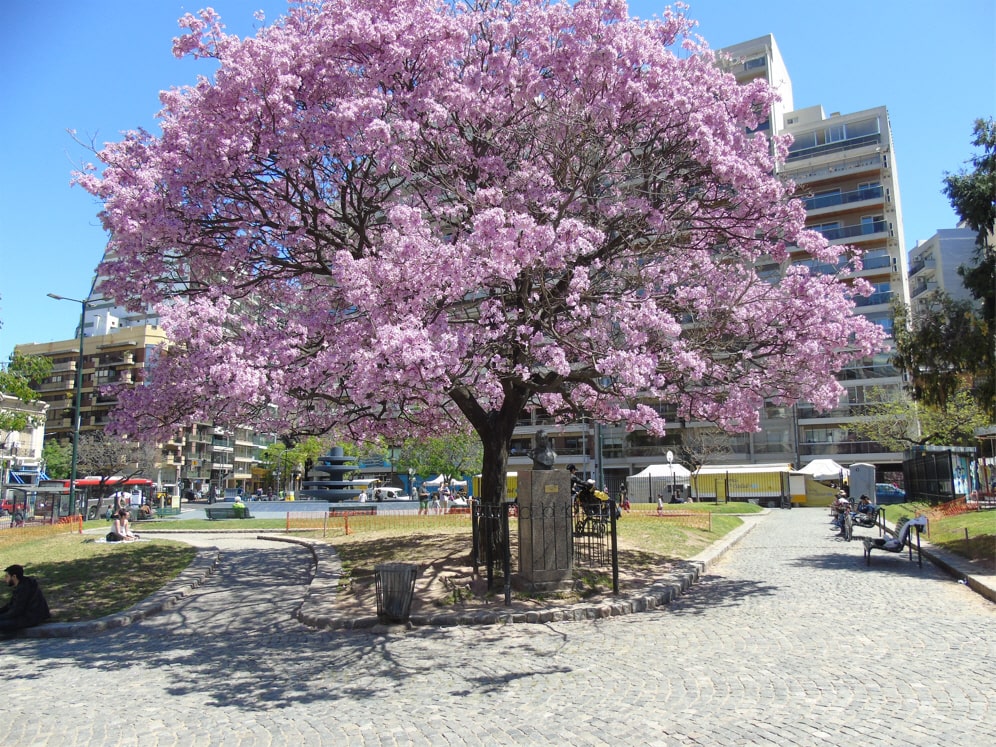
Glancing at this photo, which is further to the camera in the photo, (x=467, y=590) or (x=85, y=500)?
(x=85, y=500)

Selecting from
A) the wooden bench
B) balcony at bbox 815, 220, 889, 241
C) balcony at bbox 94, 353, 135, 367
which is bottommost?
the wooden bench

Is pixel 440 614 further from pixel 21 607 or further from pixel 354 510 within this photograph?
pixel 354 510

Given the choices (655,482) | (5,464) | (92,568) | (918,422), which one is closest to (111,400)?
(5,464)

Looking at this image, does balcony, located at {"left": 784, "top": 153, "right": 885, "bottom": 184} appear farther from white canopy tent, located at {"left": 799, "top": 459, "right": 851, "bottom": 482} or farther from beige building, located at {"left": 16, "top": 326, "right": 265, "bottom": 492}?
beige building, located at {"left": 16, "top": 326, "right": 265, "bottom": 492}

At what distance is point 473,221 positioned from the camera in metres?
9.26

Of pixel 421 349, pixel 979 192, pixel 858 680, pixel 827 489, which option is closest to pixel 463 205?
pixel 421 349

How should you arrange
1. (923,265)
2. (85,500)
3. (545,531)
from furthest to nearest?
(923,265), (85,500), (545,531)

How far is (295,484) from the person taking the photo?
3607 inches

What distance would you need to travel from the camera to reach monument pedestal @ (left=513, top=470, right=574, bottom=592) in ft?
34.1

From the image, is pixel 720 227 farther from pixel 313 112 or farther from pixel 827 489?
pixel 827 489

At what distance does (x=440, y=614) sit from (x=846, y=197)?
209 ft

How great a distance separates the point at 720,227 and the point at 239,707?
947cm

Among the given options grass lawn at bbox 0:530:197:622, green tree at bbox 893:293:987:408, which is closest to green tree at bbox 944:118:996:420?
green tree at bbox 893:293:987:408

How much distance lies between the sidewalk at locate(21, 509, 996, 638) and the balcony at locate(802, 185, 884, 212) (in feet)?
179
